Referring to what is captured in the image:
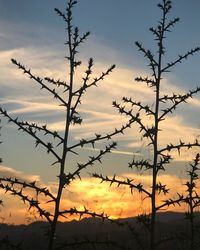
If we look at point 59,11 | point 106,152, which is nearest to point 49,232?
point 106,152

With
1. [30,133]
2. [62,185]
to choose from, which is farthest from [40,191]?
[30,133]

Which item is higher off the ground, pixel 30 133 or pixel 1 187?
pixel 30 133

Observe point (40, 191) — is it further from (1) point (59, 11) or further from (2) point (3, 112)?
(1) point (59, 11)

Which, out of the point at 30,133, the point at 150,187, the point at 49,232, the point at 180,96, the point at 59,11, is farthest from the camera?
the point at 180,96

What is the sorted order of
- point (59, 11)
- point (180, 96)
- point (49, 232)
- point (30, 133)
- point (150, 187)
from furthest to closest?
point (180, 96), point (150, 187), point (59, 11), point (30, 133), point (49, 232)

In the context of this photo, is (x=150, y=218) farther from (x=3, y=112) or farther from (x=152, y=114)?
(x=3, y=112)

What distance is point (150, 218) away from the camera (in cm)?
1105

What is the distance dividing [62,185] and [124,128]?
1.76 meters

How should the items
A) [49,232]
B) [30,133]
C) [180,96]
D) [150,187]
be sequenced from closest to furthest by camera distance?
[49,232]
[30,133]
[150,187]
[180,96]

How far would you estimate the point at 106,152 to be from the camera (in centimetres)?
972

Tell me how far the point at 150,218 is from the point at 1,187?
3653 millimetres

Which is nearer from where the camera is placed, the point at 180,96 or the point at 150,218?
the point at 150,218

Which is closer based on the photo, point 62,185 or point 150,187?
point 62,185

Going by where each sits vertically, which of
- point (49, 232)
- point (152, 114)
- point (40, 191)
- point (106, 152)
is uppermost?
point (152, 114)
